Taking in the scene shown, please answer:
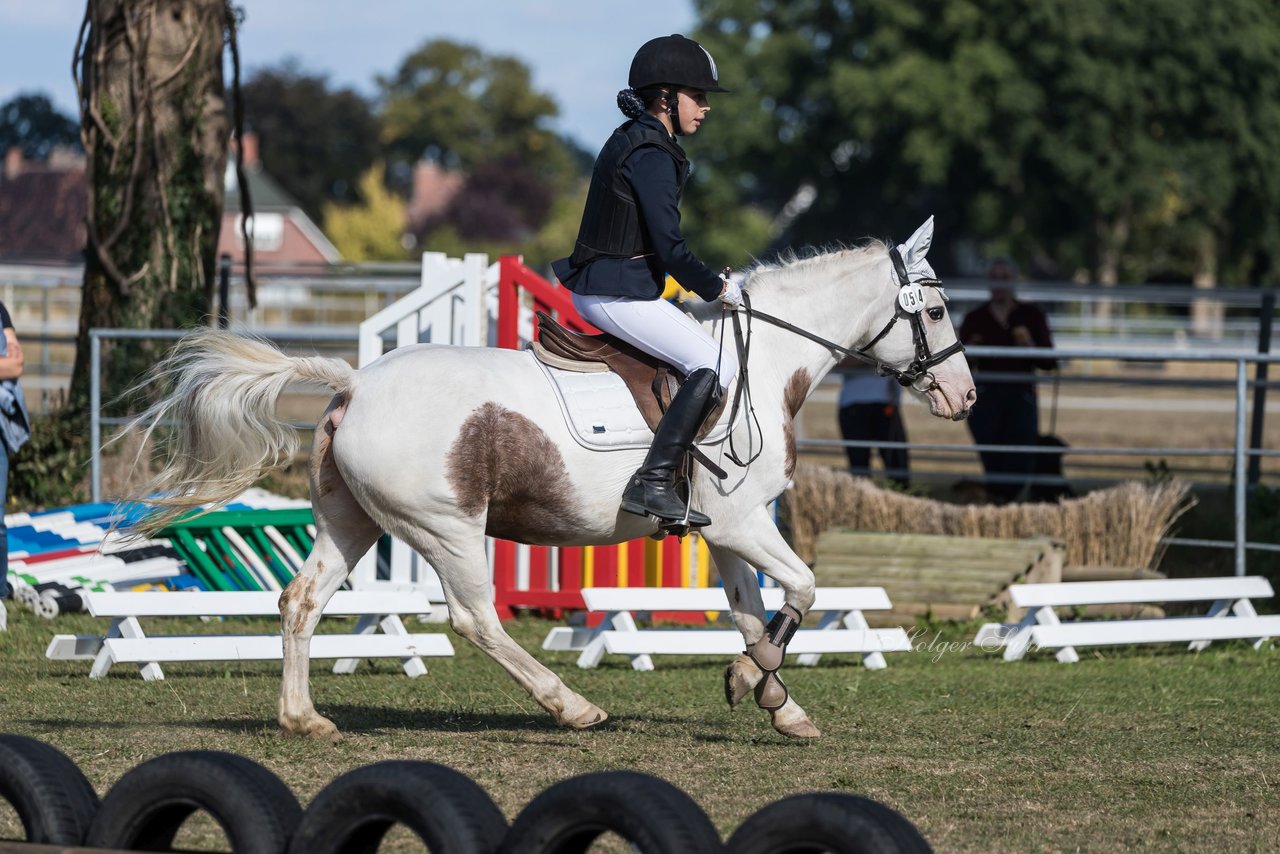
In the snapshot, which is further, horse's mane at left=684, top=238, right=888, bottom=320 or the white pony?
horse's mane at left=684, top=238, right=888, bottom=320

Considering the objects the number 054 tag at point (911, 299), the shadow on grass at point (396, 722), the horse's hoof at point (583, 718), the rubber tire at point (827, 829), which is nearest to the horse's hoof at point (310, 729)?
the shadow on grass at point (396, 722)

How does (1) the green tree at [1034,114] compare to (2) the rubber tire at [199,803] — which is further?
(1) the green tree at [1034,114]

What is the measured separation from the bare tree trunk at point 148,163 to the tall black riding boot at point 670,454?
258 inches

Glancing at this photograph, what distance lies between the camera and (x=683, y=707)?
7098mm

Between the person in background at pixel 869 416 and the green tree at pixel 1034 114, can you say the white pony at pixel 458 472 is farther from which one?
the green tree at pixel 1034 114

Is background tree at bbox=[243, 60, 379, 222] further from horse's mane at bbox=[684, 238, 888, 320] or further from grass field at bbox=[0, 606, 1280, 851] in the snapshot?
horse's mane at bbox=[684, 238, 888, 320]

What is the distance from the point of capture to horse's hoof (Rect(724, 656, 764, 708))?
246 inches

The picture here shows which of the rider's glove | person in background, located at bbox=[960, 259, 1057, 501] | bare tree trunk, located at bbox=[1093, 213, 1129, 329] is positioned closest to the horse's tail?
the rider's glove

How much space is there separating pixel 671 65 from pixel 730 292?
0.89 m

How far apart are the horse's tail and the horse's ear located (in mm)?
2278

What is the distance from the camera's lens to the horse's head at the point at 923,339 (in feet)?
22.0

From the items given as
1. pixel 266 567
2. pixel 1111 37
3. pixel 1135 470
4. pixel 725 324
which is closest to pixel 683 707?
pixel 725 324

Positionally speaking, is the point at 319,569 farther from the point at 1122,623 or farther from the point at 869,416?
the point at 869,416

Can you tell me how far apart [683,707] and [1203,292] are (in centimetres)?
1139
